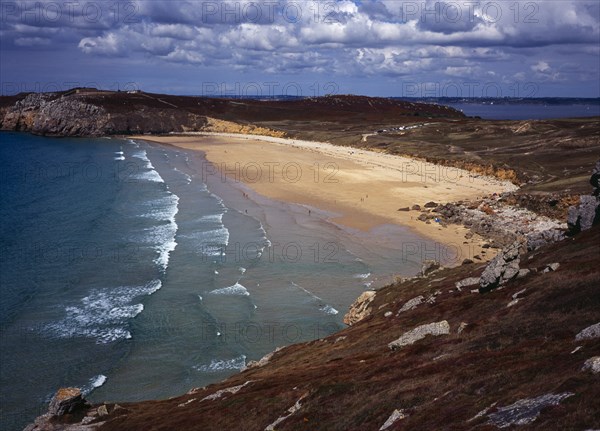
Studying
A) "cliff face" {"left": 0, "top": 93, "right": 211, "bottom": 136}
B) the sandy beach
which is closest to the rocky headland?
the sandy beach

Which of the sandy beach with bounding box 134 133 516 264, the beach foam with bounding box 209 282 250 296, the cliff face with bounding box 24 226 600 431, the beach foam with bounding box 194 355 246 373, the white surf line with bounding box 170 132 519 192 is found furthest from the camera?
the white surf line with bounding box 170 132 519 192

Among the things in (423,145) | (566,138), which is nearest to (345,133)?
(423,145)

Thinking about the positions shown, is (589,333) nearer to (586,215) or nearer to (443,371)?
(443,371)

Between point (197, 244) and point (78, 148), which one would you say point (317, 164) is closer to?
point (197, 244)

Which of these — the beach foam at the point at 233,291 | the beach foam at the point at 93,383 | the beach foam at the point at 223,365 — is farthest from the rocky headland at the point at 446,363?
the beach foam at the point at 233,291

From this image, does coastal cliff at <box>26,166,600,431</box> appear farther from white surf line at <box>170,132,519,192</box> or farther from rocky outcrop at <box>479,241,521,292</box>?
white surf line at <box>170,132,519,192</box>

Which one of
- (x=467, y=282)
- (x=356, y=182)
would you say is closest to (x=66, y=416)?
(x=467, y=282)
